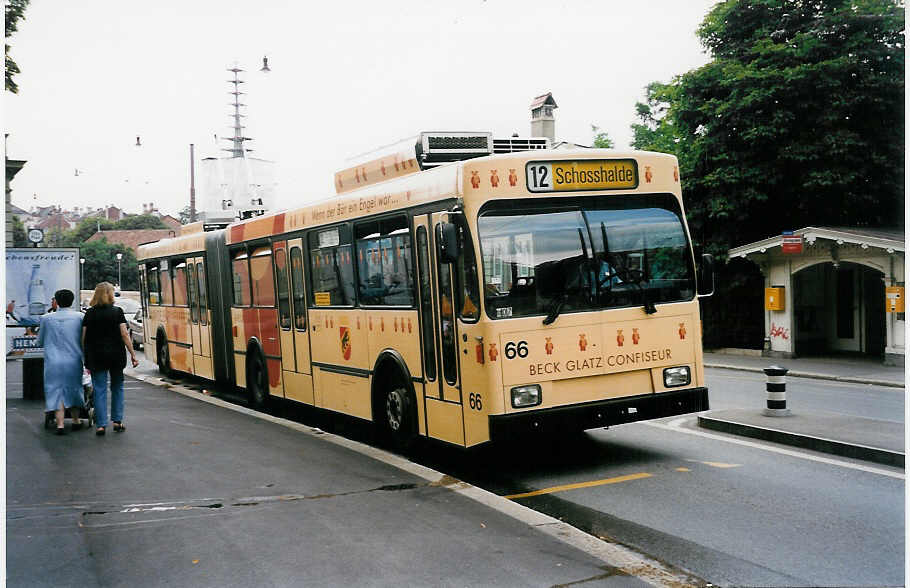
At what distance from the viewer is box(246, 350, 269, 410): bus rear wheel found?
14.1m

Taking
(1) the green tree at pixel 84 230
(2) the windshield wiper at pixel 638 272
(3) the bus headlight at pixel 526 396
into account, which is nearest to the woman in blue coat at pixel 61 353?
(3) the bus headlight at pixel 526 396

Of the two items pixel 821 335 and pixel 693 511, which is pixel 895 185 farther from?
pixel 693 511

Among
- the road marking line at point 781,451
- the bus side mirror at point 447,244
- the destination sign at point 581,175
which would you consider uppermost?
the destination sign at point 581,175

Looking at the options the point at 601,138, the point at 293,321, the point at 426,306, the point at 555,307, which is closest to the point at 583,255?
the point at 555,307

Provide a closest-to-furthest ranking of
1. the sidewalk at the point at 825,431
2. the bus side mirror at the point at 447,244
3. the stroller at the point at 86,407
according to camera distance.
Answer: the bus side mirror at the point at 447,244, the sidewalk at the point at 825,431, the stroller at the point at 86,407

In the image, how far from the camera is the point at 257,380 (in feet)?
47.6

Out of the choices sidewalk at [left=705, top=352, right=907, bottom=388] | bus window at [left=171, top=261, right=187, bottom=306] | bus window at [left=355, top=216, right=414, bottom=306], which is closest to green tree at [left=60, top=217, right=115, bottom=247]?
bus window at [left=171, top=261, right=187, bottom=306]

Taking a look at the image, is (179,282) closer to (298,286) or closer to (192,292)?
(192,292)

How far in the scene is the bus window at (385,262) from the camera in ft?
31.3

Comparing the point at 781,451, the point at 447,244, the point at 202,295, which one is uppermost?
the point at 447,244

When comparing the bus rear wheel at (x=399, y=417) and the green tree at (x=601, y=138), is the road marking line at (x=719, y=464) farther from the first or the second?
the green tree at (x=601, y=138)

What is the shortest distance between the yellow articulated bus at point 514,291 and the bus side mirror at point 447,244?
0.02 metres

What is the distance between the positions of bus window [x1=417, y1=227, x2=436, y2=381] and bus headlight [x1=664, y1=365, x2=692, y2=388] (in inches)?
87.7

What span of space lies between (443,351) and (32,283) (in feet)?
30.1
